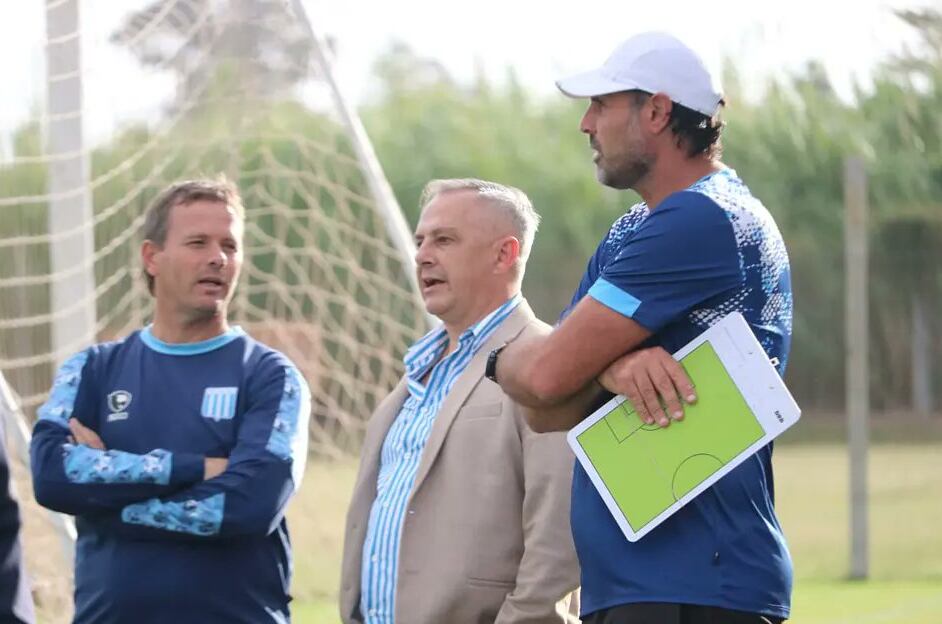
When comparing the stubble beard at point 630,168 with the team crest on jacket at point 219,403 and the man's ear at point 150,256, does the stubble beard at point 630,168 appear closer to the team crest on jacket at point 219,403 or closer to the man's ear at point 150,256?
the team crest on jacket at point 219,403

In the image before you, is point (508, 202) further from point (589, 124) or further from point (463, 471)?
point (589, 124)

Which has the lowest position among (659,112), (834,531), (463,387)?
(834,531)

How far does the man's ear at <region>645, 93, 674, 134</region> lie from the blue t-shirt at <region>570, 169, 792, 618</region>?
15 centimetres

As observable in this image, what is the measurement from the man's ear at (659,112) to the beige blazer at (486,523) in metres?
0.84

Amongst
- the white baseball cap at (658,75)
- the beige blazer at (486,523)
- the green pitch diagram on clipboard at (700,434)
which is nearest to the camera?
the green pitch diagram on clipboard at (700,434)

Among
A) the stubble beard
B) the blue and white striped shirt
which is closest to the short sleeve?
the stubble beard

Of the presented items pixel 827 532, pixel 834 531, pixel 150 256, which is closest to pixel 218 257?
pixel 150 256

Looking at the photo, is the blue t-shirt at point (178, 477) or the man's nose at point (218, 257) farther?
the man's nose at point (218, 257)

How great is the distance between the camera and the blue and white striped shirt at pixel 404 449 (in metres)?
3.81

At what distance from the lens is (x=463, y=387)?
12.6 ft

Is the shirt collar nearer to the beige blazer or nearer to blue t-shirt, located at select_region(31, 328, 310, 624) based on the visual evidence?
the beige blazer

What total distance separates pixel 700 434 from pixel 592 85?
2.31ft

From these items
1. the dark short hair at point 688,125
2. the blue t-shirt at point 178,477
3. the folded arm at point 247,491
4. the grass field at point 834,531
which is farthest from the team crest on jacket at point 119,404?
A: the grass field at point 834,531

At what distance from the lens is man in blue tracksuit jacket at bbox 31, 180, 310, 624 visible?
13.0ft
